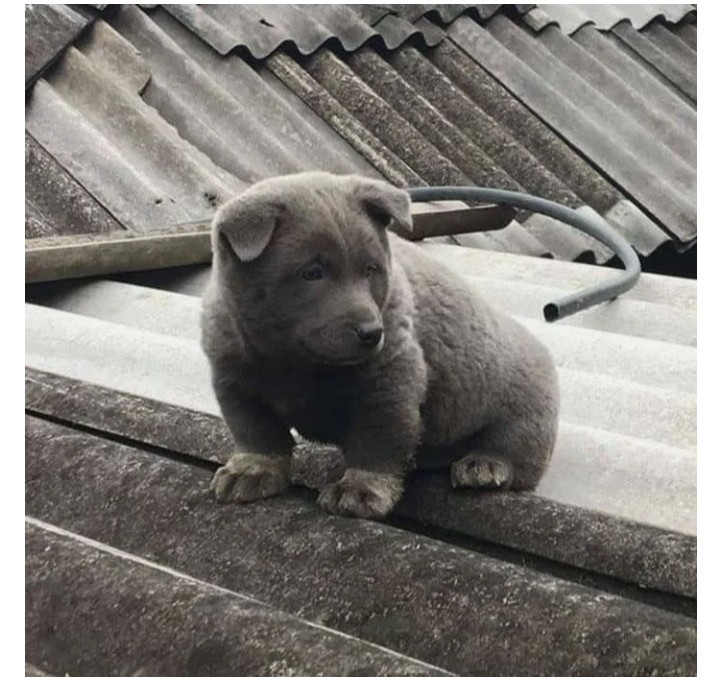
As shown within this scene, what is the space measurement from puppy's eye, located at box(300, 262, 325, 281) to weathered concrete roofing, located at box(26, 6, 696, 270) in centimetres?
266

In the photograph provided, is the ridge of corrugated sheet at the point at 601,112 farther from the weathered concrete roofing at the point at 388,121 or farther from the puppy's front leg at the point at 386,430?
the puppy's front leg at the point at 386,430

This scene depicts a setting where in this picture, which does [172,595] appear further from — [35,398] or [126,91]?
[126,91]

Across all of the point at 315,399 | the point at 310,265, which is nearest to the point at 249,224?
the point at 310,265

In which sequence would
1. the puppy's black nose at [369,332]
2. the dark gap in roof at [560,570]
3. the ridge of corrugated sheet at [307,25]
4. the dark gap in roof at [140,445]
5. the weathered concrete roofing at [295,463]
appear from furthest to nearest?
the ridge of corrugated sheet at [307,25], the dark gap in roof at [140,445], the puppy's black nose at [369,332], the dark gap in roof at [560,570], the weathered concrete roofing at [295,463]

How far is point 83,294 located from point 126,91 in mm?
1871

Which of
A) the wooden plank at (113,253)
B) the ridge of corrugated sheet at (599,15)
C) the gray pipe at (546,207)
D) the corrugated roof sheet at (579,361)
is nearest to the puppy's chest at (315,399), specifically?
the corrugated roof sheet at (579,361)

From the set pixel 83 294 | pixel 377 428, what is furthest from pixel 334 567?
pixel 83 294

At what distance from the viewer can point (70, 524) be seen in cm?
319

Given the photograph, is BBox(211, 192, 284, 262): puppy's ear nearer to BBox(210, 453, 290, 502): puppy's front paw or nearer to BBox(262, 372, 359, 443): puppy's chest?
BBox(262, 372, 359, 443): puppy's chest

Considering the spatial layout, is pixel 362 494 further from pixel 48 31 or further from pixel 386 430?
pixel 48 31

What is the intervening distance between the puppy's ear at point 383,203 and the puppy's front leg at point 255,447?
63 cm

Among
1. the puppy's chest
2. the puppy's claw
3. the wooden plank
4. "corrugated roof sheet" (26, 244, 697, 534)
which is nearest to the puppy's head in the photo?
the puppy's chest

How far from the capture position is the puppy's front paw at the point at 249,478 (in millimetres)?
3229

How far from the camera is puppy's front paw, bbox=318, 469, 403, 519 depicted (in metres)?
3.16
